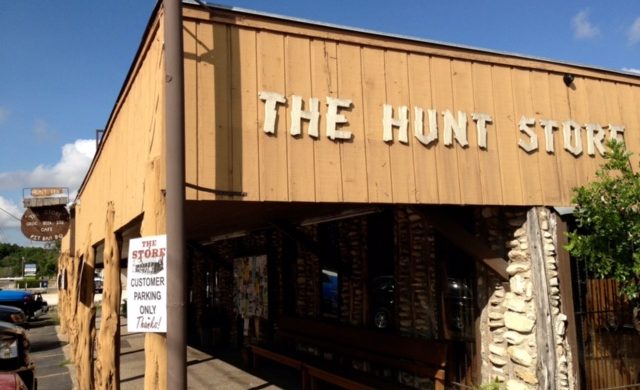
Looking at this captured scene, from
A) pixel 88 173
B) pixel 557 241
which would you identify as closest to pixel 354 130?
pixel 557 241

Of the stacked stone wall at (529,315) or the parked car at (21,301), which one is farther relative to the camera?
the parked car at (21,301)

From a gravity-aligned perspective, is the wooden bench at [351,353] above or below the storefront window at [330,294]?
below

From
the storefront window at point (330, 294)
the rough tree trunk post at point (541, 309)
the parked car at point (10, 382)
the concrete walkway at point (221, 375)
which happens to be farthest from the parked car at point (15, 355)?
the rough tree trunk post at point (541, 309)

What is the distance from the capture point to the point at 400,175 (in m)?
5.72

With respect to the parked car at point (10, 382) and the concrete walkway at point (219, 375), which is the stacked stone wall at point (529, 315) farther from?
the parked car at point (10, 382)

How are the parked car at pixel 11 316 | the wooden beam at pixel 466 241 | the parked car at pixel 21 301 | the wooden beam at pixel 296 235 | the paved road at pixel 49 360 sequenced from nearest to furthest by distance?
the wooden beam at pixel 466 241 < the wooden beam at pixel 296 235 < the paved road at pixel 49 360 < the parked car at pixel 11 316 < the parked car at pixel 21 301

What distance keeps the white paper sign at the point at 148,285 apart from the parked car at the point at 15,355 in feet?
11.9

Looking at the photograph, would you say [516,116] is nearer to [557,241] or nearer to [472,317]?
[557,241]

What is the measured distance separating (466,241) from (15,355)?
5.60 metres

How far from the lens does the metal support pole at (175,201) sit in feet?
13.4

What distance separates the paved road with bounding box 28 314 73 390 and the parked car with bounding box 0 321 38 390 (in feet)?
11.8

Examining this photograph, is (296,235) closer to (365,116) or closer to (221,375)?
(221,375)

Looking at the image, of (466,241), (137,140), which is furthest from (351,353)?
(137,140)

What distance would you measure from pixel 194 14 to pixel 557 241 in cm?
450
